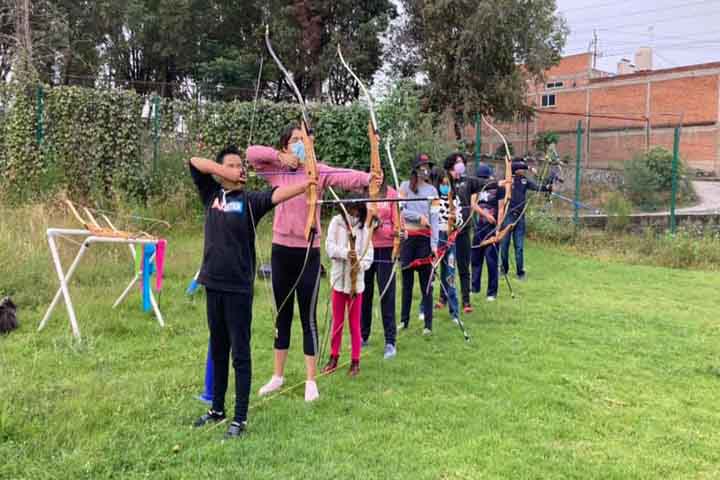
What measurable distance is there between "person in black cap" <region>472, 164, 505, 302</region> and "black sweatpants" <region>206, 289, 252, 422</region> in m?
3.69

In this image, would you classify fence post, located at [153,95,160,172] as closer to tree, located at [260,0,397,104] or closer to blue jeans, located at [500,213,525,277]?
blue jeans, located at [500,213,525,277]

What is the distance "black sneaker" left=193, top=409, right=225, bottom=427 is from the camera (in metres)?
3.16

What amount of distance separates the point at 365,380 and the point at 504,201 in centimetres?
313

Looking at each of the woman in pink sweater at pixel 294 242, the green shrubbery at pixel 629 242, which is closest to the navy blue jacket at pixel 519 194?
the green shrubbery at pixel 629 242

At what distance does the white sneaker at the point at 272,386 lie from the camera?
3670mm

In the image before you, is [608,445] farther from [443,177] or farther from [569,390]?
[443,177]

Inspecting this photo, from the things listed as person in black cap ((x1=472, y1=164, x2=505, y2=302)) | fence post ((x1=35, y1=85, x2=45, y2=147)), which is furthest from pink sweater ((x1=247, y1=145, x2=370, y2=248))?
fence post ((x1=35, y1=85, x2=45, y2=147))

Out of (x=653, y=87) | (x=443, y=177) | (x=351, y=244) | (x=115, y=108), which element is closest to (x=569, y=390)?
(x=351, y=244)

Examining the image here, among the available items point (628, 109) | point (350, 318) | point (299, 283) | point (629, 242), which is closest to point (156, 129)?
point (350, 318)

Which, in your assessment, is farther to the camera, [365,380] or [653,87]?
[653,87]

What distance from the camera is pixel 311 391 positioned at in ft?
11.8

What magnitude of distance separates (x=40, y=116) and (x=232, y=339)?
827cm

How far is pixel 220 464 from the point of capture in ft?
9.04

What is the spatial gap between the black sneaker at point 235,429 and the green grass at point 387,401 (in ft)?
0.16
